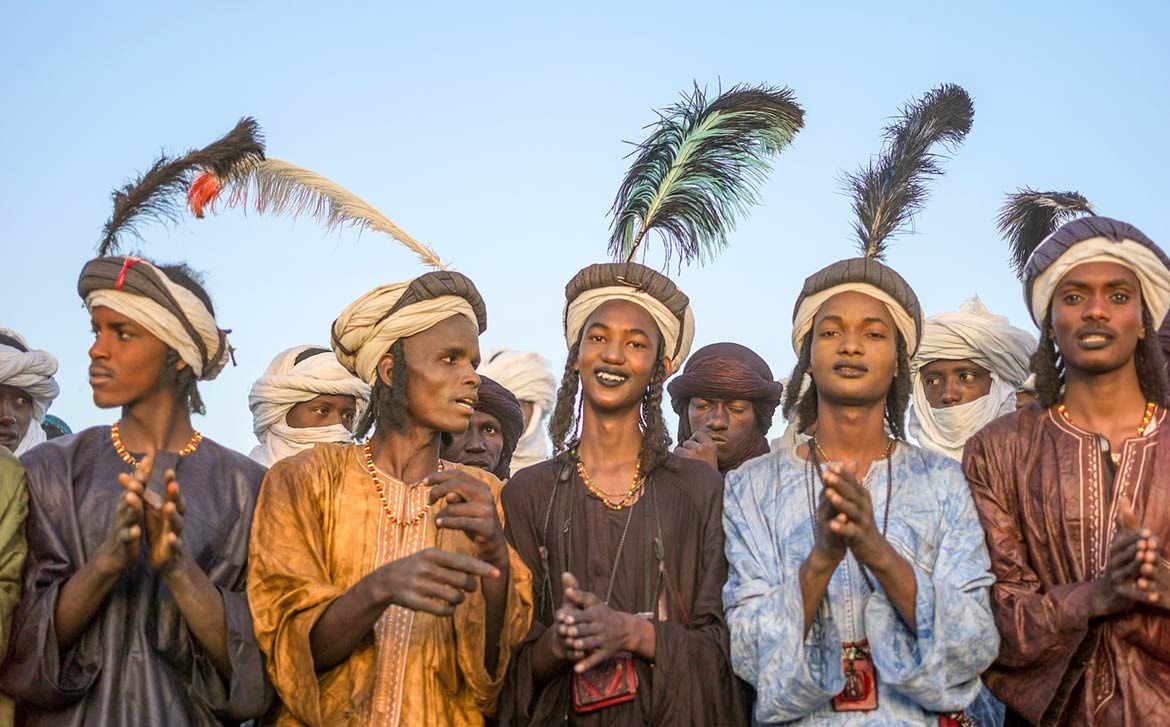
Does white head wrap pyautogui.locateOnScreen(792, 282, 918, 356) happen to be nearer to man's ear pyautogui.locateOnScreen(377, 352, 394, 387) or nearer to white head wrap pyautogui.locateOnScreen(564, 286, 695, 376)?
white head wrap pyautogui.locateOnScreen(564, 286, 695, 376)

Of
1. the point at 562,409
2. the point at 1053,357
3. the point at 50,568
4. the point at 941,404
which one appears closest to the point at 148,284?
the point at 50,568

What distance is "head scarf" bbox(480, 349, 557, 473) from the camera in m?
10.7

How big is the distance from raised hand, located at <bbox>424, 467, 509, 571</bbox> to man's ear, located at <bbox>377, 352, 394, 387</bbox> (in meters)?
0.93

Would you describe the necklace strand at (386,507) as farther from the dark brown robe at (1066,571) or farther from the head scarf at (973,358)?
the head scarf at (973,358)

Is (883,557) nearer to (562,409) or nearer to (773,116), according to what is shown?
(562,409)

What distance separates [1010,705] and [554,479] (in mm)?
2060

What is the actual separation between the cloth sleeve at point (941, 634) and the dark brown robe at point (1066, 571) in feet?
0.56

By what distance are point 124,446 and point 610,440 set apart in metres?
2.05

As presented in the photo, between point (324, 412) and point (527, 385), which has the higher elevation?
point (527, 385)

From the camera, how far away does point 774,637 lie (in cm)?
530

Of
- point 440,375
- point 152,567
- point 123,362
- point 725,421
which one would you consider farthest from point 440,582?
point 725,421

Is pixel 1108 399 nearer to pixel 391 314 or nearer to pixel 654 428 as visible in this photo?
pixel 654 428

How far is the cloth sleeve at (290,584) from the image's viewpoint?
17.8 ft

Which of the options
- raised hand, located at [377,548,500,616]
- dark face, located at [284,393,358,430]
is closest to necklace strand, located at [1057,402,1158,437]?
raised hand, located at [377,548,500,616]
